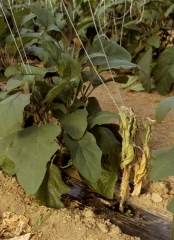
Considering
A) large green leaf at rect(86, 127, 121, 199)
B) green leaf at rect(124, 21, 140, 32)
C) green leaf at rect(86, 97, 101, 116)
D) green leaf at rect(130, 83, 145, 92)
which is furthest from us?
green leaf at rect(130, 83, 145, 92)

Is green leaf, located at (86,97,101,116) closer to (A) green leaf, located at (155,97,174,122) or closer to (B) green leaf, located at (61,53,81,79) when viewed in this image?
(B) green leaf, located at (61,53,81,79)

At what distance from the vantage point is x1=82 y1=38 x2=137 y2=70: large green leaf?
165 centimetres

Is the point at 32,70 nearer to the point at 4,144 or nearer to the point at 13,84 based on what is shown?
the point at 13,84

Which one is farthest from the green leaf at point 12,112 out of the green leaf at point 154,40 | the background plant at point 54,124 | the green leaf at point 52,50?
the green leaf at point 154,40

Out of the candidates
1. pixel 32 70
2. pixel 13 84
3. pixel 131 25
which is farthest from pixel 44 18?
pixel 131 25

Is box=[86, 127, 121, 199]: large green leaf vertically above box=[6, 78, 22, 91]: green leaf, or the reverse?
box=[6, 78, 22, 91]: green leaf

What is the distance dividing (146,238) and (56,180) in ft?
1.25

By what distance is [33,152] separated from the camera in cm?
143

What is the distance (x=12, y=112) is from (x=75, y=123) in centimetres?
30

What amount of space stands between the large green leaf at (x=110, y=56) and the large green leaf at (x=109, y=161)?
248 mm

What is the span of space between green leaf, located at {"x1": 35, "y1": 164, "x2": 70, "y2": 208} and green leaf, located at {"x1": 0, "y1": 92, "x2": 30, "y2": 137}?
329 mm

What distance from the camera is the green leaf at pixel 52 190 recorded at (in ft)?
5.16

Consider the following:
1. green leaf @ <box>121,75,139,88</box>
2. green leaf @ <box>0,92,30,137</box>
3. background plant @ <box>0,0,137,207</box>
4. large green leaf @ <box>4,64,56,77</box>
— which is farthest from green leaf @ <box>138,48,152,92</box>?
green leaf @ <box>0,92,30,137</box>

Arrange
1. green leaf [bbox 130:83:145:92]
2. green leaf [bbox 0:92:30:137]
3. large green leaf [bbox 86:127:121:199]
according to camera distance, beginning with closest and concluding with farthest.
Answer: green leaf [bbox 0:92:30:137], large green leaf [bbox 86:127:121:199], green leaf [bbox 130:83:145:92]
